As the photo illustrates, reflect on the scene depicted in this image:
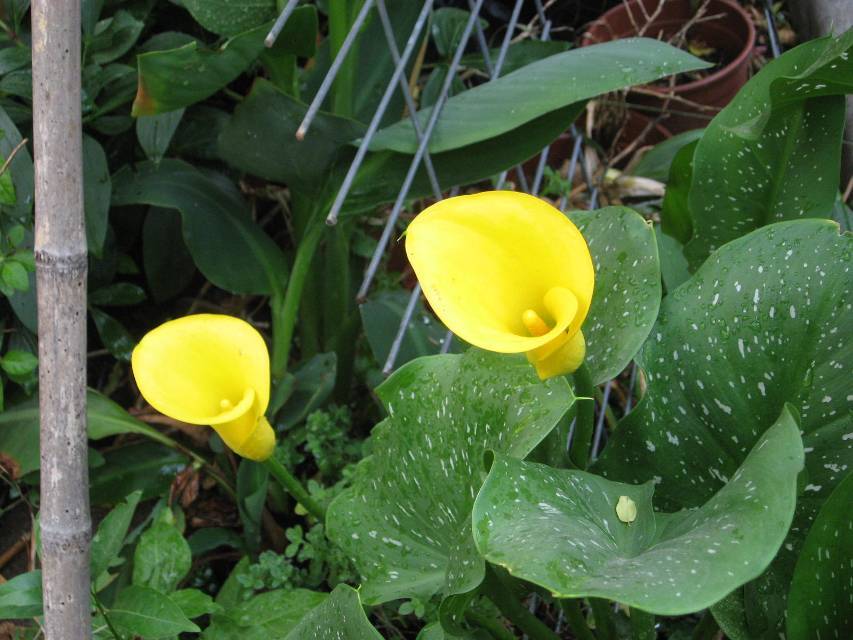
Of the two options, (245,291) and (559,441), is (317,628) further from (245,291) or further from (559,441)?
(245,291)

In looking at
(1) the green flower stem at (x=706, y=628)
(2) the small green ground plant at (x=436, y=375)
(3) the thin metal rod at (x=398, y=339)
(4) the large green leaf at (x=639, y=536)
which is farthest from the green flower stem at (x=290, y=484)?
(1) the green flower stem at (x=706, y=628)

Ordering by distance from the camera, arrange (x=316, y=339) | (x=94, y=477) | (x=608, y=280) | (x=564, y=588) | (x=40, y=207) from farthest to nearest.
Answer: (x=316, y=339)
(x=94, y=477)
(x=608, y=280)
(x=40, y=207)
(x=564, y=588)

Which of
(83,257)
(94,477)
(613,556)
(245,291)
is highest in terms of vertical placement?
(83,257)

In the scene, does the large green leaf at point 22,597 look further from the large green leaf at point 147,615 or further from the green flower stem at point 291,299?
the green flower stem at point 291,299

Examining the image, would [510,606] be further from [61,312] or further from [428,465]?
[61,312]

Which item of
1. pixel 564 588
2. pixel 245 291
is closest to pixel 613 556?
pixel 564 588

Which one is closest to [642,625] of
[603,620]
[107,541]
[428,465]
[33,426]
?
[603,620]

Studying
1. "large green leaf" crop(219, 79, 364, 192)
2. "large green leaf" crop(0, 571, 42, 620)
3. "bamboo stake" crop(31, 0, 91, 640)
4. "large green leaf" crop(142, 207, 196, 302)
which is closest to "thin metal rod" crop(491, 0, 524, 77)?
"large green leaf" crop(219, 79, 364, 192)
